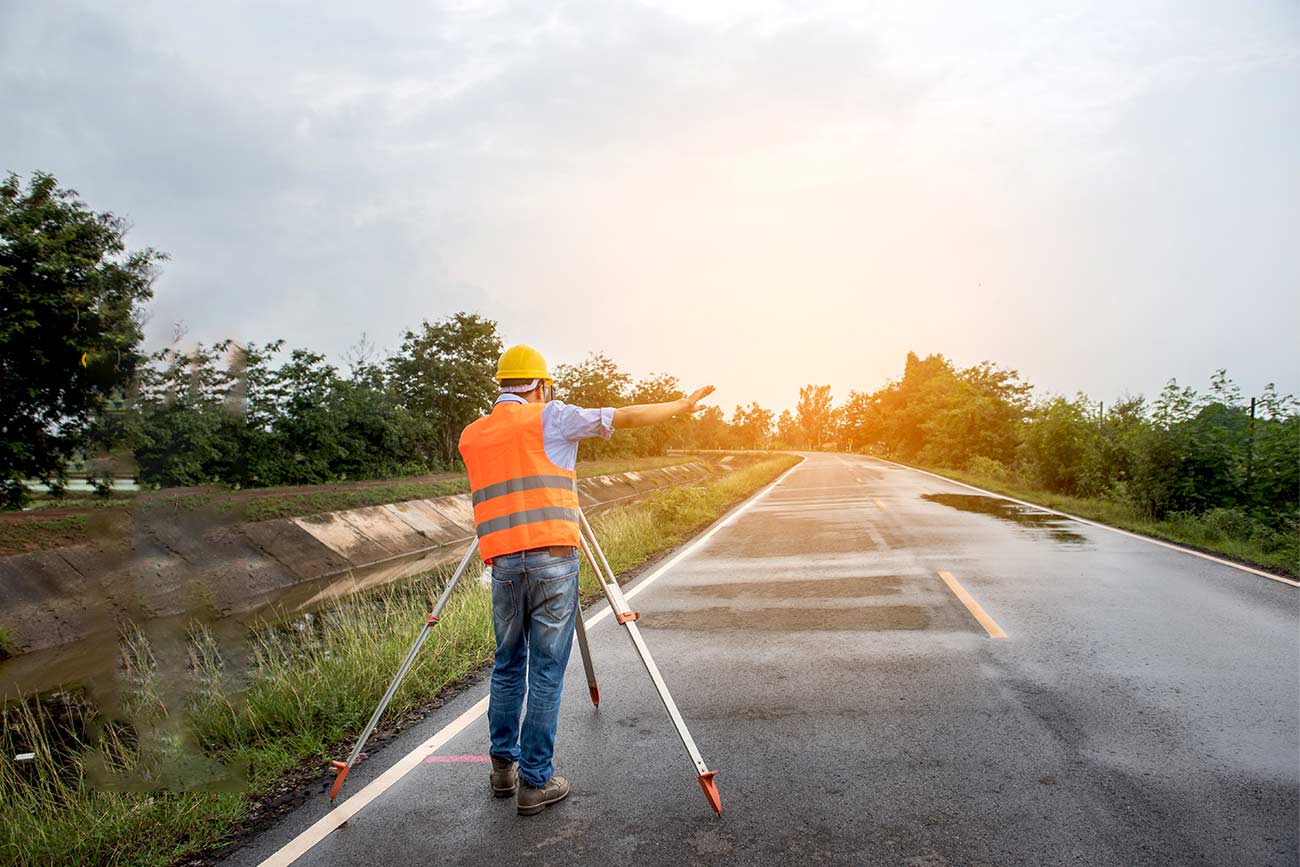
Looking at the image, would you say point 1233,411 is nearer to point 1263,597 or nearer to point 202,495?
point 1263,597

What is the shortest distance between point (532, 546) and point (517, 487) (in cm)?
29

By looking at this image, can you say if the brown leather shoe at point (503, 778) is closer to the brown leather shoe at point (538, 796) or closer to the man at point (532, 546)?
the man at point (532, 546)

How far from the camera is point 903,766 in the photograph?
3.85 m

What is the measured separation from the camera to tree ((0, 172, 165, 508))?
1233 cm

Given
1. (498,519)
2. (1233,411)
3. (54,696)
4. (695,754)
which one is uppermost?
(1233,411)

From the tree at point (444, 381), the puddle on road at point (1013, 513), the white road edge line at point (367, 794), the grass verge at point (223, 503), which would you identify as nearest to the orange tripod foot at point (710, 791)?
the white road edge line at point (367, 794)

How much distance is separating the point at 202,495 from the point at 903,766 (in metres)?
16.5

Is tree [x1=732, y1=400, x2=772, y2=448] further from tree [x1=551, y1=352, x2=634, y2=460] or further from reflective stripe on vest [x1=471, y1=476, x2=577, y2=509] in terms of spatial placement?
reflective stripe on vest [x1=471, y1=476, x2=577, y2=509]

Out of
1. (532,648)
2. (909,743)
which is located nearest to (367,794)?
(532,648)

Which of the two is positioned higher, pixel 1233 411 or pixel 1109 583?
pixel 1233 411

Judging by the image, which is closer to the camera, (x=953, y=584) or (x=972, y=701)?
(x=972, y=701)

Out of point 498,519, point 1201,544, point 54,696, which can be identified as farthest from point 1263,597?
point 54,696

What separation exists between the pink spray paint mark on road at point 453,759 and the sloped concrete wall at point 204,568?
878cm

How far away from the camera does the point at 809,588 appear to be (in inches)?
340
